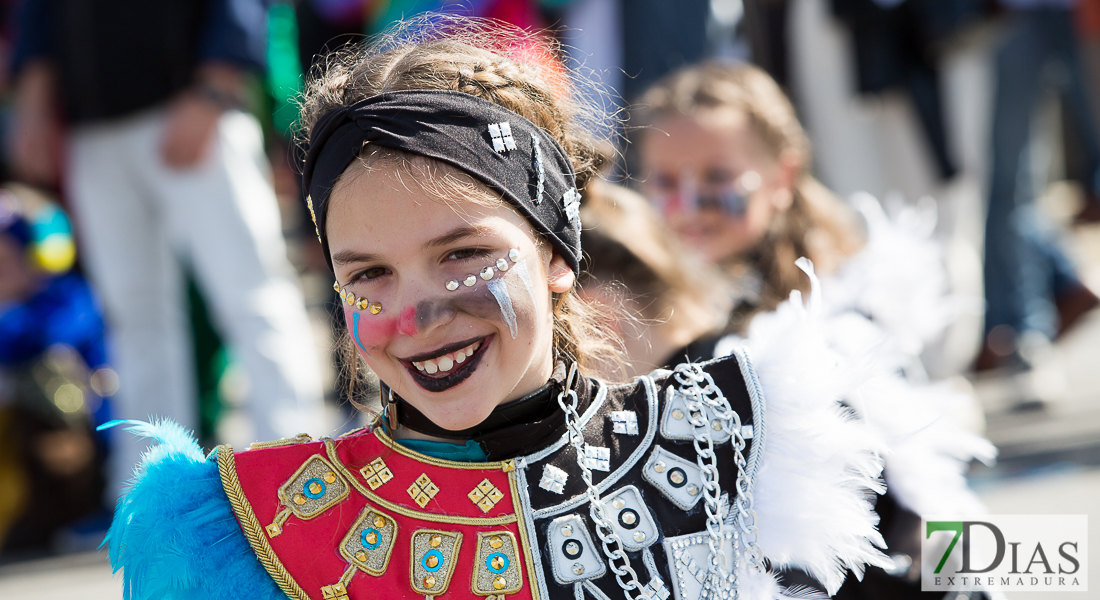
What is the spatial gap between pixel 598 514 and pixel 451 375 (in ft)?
0.99

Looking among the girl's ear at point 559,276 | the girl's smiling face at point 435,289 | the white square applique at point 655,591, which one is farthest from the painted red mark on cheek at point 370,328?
the white square applique at point 655,591

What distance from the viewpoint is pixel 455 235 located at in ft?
4.62

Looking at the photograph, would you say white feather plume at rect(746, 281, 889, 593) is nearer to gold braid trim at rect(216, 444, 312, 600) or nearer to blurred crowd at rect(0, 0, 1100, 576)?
blurred crowd at rect(0, 0, 1100, 576)

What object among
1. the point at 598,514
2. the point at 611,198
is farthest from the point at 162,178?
the point at 598,514

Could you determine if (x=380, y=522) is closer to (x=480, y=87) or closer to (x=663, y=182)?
(x=480, y=87)

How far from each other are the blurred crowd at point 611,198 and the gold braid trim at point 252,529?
0.36m

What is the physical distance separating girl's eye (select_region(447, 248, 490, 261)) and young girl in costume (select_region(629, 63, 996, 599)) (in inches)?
19.7

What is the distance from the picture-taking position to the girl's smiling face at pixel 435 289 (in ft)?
4.60

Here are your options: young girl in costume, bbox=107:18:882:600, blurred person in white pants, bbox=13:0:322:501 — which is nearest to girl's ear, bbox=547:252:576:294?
young girl in costume, bbox=107:18:882:600

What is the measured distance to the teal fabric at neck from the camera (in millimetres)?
1534

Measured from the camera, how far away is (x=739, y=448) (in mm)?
1550

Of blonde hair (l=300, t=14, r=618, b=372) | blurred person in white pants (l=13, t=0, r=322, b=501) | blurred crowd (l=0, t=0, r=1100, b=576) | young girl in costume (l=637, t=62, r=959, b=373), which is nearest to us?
blonde hair (l=300, t=14, r=618, b=372)

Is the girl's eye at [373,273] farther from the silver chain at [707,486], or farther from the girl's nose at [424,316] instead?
the silver chain at [707,486]

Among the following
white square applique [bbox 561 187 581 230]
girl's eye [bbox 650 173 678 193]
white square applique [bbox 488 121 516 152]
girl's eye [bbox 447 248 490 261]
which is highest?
girl's eye [bbox 650 173 678 193]
